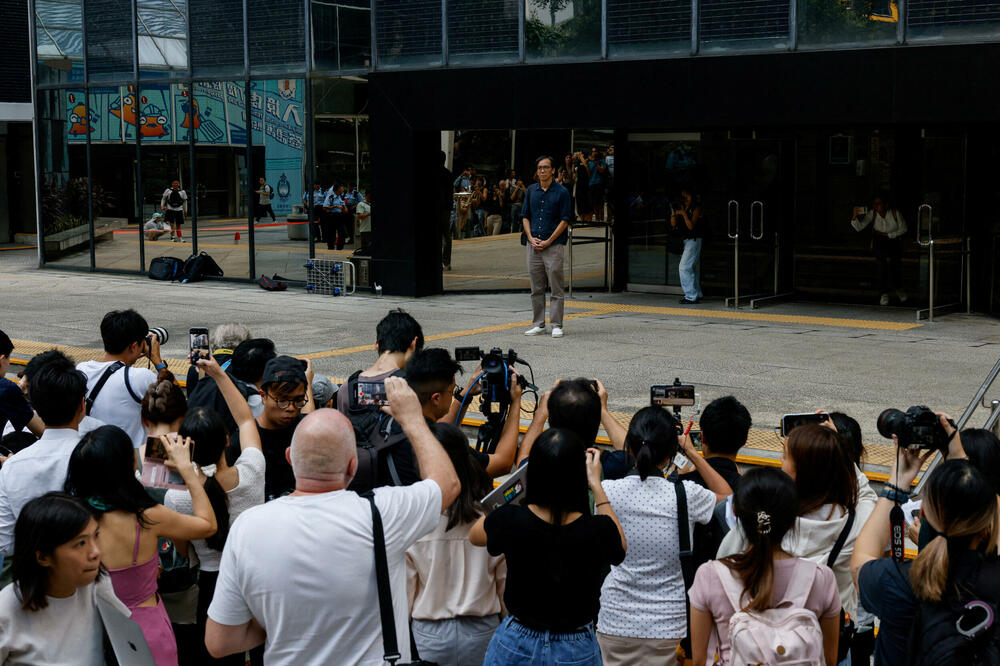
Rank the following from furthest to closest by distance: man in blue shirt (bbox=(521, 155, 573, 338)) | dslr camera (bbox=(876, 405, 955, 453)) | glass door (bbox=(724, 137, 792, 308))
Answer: glass door (bbox=(724, 137, 792, 308))
man in blue shirt (bbox=(521, 155, 573, 338))
dslr camera (bbox=(876, 405, 955, 453))

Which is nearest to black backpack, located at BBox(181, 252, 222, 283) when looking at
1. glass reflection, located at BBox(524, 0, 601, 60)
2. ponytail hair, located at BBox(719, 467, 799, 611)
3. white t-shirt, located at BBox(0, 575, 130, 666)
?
glass reflection, located at BBox(524, 0, 601, 60)

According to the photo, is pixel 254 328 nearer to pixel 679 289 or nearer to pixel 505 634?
pixel 679 289

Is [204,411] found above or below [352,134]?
below

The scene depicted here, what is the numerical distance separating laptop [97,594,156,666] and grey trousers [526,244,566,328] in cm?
1034

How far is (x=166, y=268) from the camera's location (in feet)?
68.3

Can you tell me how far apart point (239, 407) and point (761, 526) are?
2.40m

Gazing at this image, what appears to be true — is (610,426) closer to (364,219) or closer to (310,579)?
(310,579)

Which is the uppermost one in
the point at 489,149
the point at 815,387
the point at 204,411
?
the point at 489,149

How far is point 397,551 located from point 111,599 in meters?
0.87

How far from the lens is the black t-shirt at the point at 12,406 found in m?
5.88

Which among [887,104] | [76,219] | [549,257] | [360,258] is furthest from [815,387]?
[76,219]

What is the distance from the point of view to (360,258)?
61.1 feet

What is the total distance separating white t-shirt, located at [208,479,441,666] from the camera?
3.18 m

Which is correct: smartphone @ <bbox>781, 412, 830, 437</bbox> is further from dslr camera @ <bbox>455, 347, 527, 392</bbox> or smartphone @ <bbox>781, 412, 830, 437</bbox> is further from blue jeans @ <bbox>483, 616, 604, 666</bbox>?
blue jeans @ <bbox>483, 616, 604, 666</bbox>
